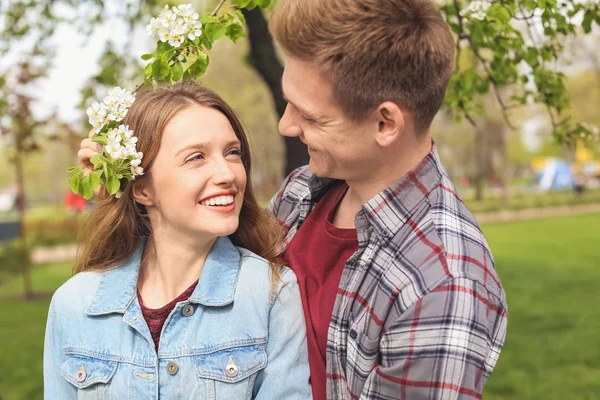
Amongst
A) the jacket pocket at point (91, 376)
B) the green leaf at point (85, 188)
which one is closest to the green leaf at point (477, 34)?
the green leaf at point (85, 188)

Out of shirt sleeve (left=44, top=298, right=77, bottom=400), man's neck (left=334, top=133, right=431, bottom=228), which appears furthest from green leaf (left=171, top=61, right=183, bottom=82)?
shirt sleeve (left=44, top=298, right=77, bottom=400)

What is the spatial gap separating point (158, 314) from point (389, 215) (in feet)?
3.07

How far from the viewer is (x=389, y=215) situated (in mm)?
2229

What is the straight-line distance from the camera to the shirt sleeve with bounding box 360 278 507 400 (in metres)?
1.96

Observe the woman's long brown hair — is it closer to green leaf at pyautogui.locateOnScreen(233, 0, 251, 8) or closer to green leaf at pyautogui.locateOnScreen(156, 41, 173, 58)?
green leaf at pyautogui.locateOnScreen(156, 41, 173, 58)

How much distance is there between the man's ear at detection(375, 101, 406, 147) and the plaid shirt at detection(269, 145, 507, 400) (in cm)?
17

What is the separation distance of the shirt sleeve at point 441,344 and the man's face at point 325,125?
0.53 m

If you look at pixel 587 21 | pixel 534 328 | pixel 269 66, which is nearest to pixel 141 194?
pixel 587 21

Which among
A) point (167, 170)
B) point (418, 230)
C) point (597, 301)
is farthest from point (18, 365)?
point (597, 301)

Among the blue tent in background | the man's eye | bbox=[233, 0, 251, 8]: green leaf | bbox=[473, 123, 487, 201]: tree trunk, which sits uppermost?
the blue tent in background

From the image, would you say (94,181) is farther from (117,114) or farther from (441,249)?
(441,249)

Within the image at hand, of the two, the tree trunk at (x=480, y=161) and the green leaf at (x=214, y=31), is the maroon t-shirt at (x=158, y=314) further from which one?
the tree trunk at (x=480, y=161)

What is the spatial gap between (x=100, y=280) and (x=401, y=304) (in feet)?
3.95

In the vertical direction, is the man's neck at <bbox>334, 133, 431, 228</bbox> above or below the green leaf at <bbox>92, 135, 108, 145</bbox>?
below
